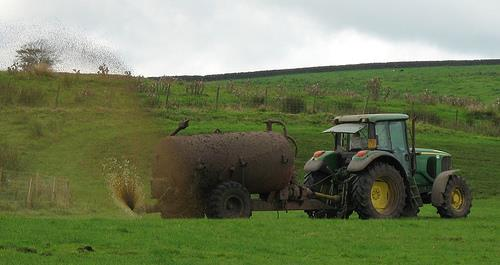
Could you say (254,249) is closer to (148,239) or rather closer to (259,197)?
(148,239)

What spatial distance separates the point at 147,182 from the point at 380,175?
12203 millimetres

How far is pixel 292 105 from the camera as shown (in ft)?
193

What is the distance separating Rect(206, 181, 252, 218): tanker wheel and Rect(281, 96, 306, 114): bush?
37.2m

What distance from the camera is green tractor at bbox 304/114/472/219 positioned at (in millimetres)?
22438

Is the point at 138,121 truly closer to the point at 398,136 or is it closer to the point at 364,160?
the point at 398,136

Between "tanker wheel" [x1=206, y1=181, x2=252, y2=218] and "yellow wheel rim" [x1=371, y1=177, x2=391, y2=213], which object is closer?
"tanker wheel" [x1=206, y1=181, x2=252, y2=218]

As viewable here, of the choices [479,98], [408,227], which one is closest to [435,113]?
[479,98]

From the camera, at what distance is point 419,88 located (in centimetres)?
9075

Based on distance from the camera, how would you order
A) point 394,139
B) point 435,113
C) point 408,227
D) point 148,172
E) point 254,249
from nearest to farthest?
point 254,249
point 408,227
point 394,139
point 148,172
point 435,113

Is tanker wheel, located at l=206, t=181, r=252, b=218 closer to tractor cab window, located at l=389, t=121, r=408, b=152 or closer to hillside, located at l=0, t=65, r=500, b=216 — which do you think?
hillside, located at l=0, t=65, r=500, b=216

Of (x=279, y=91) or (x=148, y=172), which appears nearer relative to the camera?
(x=148, y=172)

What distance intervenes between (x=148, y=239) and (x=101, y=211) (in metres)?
9.67


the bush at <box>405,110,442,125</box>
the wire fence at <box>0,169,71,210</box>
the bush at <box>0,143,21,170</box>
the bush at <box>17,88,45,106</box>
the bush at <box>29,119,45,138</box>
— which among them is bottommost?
the wire fence at <box>0,169,71,210</box>

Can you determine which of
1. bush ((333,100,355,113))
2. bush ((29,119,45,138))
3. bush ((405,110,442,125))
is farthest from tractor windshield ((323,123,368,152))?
bush ((405,110,442,125))
